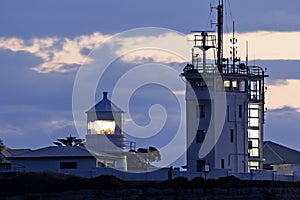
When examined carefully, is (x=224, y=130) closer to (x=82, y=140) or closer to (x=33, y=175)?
(x=82, y=140)

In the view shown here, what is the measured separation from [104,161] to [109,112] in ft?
9.98

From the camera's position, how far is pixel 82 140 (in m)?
73.2

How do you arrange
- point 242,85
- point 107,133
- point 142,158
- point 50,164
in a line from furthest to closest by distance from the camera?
point 142,158 < point 242,85 < point 107,133 < point 50,164

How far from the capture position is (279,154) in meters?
80.3

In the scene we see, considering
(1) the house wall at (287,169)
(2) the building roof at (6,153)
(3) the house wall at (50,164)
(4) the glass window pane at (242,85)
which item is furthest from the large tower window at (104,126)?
(1) the house wall at (287,169)

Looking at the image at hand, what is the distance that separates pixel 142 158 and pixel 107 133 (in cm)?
525

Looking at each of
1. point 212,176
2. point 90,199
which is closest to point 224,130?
point 212,176

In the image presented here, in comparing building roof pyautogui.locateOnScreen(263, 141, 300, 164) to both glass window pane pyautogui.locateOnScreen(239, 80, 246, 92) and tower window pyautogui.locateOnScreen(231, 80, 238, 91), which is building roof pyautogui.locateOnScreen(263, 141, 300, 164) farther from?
tower window pyautogui.locateOnScreen(231, 80, 238, 91)

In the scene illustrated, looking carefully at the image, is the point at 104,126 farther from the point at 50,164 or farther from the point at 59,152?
Result: the point at 50,164

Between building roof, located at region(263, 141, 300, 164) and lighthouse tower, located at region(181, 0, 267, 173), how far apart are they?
7.19 m

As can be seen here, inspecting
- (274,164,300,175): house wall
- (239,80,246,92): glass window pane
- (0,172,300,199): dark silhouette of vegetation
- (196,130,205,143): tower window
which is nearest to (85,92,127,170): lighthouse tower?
(0,172,300,199): dark silhouette of vegetation

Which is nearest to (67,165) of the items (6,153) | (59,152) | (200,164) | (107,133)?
(59,152)

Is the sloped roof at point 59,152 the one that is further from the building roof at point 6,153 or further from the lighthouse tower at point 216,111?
the lighthouse tower at point 216,111

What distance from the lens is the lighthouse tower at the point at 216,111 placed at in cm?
7094
